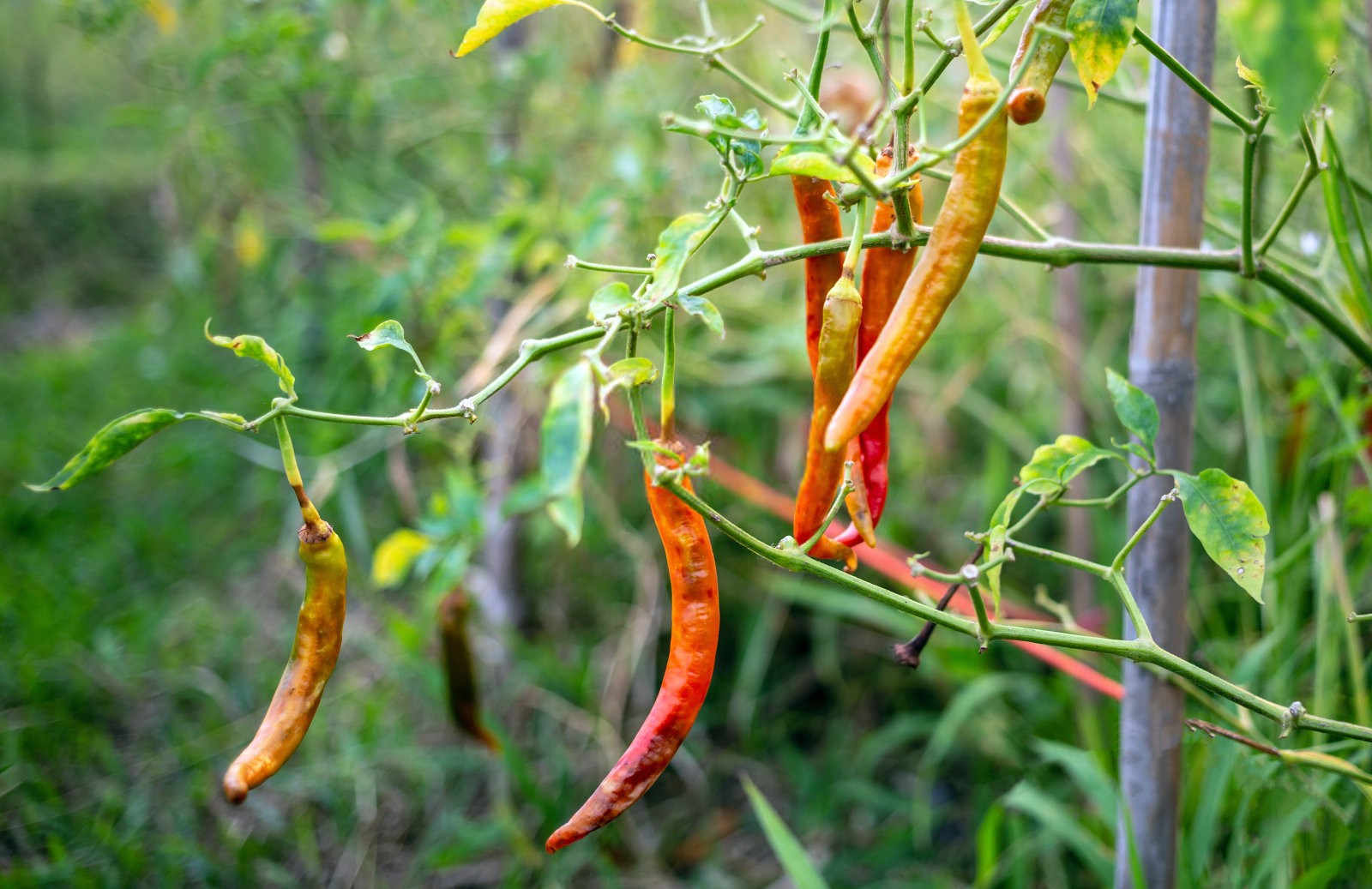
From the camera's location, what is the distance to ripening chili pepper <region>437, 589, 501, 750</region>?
1.15 m

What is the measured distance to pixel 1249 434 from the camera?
3.62 feet

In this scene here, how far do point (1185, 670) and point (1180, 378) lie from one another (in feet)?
0.85

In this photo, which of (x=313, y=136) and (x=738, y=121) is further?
(x=313, y=136)

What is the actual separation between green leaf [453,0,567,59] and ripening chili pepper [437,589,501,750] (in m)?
0.79

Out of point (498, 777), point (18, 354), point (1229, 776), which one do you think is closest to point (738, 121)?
point (1229, 776)

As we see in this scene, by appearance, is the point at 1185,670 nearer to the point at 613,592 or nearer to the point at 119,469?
the point at 613,592

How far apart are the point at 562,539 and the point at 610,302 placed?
1315 millimetres

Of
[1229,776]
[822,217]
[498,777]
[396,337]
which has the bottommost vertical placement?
[498,777]

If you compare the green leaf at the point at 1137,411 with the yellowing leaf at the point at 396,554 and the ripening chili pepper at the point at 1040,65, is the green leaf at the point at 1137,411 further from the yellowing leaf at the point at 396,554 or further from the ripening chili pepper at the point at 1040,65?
the yellowing leaf at the point at 396,554

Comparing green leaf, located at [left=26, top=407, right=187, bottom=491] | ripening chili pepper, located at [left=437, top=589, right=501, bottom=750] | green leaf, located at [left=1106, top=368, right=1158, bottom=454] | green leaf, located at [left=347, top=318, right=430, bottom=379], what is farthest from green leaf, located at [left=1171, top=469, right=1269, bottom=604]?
ripening chili pepper, located at [left=437, top=589, right=501, bottom=750]

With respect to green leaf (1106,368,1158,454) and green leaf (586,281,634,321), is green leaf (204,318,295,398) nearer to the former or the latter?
green leaf (586,281,634,321)

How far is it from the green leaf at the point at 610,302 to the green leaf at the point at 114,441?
8.4 inches

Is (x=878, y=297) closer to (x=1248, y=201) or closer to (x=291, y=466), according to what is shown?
(x=1248, y=201)

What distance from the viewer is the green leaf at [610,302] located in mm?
479
